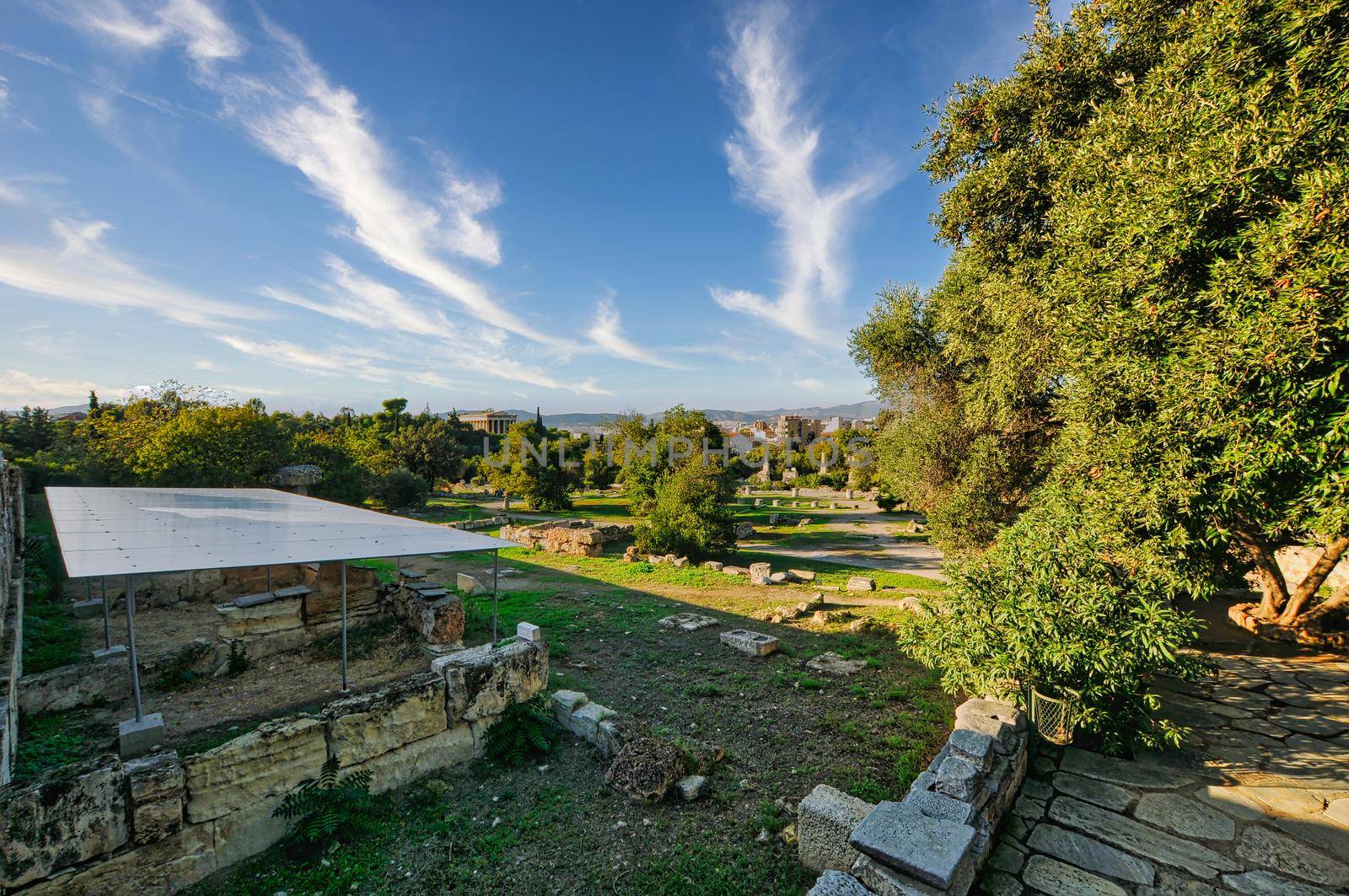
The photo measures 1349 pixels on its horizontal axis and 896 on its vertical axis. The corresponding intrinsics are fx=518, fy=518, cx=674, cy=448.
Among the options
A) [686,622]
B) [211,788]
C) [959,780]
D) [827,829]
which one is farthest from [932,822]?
[686,622]

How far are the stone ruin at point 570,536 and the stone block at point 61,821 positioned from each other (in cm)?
1558

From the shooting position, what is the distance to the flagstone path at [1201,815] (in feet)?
12.5

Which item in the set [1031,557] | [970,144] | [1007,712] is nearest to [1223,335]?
[1031,557]

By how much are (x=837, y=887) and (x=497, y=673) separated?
434 centimetres

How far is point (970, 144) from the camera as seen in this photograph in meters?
9.81

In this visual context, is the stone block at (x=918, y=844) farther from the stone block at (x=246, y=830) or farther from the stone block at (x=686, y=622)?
the stone block at (x=686, y=622)

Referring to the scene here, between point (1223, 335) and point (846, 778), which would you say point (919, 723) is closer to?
point (846, 778)

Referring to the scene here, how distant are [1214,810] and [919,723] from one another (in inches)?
96.9

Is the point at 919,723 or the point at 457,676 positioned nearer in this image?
the point at 457,676

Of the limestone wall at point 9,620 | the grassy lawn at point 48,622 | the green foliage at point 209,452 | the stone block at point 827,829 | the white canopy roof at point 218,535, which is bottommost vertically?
the grassy lawn at point 48,622

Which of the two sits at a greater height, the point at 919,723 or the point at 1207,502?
the point at 1207,502

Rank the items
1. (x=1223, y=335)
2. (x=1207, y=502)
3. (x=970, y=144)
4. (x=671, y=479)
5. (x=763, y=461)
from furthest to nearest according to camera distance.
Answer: (x=763, y=461), (x=671, y=479), (x=970, y=144), (x=1207, y=502), (x=1223, y=335)

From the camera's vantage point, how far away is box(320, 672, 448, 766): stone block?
4.94 m

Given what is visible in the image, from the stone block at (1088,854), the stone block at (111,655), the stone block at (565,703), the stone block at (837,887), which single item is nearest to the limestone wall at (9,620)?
the stone block at (111,655)
